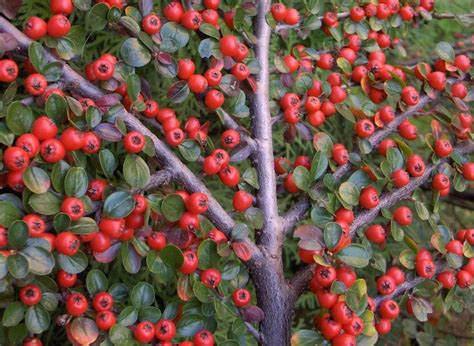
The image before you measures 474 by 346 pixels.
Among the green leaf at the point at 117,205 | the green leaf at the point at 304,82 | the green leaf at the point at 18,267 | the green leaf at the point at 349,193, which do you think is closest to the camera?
the green leaf at the point at 18,267

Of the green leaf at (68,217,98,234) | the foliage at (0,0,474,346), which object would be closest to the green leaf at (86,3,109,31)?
the foliage at (0,0,474,346)

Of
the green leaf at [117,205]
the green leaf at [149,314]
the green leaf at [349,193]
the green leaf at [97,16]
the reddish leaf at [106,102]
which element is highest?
the green leaf at [97,16]

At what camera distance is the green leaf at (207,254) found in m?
1.26

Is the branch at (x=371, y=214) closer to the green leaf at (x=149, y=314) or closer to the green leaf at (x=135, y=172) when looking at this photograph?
the green leaf at (x=149, y=314)

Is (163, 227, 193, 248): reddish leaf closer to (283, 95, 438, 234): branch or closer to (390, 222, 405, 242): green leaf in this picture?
(283, 95, 438, 234): branch

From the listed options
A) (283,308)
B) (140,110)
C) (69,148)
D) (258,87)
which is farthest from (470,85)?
(69,148)

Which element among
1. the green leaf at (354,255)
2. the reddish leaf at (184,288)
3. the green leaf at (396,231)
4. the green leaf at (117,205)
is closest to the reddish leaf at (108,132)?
the green leaf at (117,205)

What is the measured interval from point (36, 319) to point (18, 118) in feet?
1.28

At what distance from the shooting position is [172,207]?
1.25 metres

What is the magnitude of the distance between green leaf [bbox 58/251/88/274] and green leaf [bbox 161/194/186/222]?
18 cm

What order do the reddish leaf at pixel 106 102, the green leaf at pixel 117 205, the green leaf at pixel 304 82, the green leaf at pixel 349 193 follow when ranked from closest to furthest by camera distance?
1. the green leaf at pixel 117 205
2. the reddish leaf at pixel 106 102
3. the green leaf at pixel 349 193
4. the green leaf at pixel 304 82

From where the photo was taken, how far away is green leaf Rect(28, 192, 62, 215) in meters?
1.14

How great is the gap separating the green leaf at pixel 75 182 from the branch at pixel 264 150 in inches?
17.0

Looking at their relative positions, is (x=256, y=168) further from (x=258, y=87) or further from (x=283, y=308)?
(x=283, y=308)
